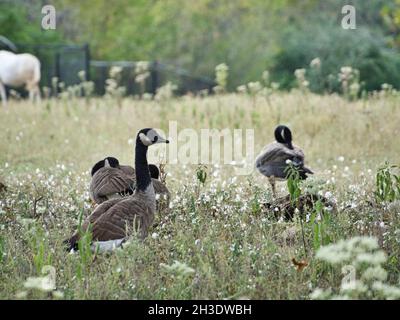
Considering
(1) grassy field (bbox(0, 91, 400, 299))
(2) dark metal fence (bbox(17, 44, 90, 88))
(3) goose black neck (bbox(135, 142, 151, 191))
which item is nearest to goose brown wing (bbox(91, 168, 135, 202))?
(1) grassy field (bbox(0, 91, 400, 299))

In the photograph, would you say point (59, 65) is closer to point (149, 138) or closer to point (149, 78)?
A: point (149, 78)

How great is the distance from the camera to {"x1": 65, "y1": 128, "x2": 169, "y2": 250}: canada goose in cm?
682

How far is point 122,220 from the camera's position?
6922 mm

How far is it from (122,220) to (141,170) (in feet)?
2.28

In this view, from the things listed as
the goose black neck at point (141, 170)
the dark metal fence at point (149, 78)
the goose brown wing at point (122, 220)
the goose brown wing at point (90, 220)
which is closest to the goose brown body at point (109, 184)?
the goose black neck at point (141, 170)

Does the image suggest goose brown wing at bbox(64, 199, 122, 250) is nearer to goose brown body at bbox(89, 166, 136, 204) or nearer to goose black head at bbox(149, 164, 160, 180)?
goose brown body at bbox(89, 166, 136, 204)

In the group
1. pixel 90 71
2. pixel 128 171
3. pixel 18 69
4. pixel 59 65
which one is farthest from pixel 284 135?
pixel 90 71

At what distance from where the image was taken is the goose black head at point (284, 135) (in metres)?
10.1

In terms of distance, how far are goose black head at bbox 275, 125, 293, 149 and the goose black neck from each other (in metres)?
2.87

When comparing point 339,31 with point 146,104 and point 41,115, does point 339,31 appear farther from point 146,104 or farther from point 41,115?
point 41,115

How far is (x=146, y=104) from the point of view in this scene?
58.0ft

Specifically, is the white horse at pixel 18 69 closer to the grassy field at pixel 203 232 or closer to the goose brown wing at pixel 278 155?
the grassy field at pixel 203 232
